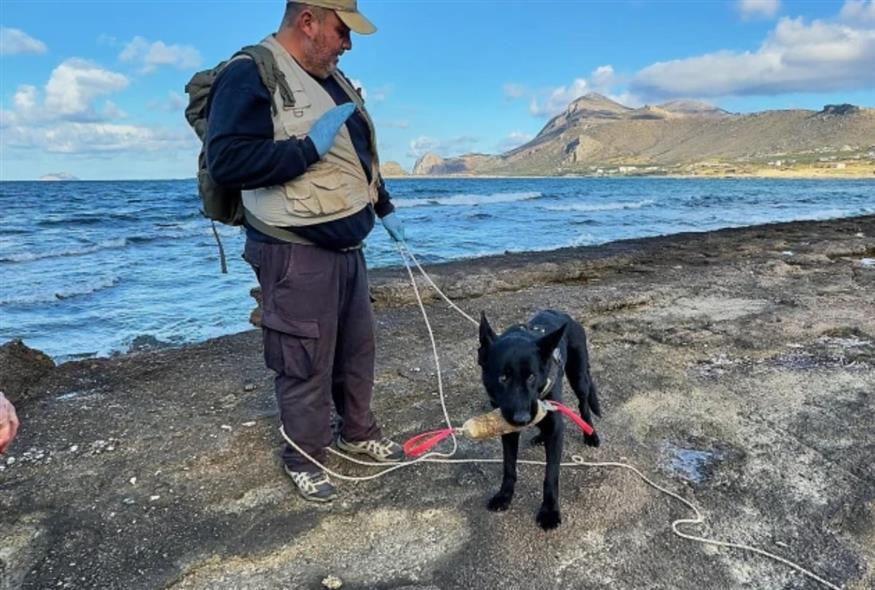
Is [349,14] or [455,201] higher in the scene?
[349,14]

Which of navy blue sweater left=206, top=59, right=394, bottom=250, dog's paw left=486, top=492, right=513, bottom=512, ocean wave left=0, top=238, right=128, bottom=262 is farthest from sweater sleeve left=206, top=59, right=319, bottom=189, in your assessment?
ocean wave left=0, top=238, right=128, bottom=262

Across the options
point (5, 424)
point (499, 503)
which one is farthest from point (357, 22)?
point (499, 503)

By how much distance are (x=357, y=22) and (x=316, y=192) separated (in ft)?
2.64

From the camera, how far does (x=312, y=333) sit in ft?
10.5

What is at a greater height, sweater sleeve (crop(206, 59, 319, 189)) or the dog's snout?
sweater sleeve (crop(206, 59, 319, 189))

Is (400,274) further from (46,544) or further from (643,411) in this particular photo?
(46,544)

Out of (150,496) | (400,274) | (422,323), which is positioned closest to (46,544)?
(150,496)

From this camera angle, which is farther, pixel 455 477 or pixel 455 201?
pixel 455 201

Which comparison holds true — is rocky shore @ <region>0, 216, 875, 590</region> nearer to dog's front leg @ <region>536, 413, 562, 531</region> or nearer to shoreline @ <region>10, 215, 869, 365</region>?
dog's front leg @ <region>536, 413, 562, 531</region>

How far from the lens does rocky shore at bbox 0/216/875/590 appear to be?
2.80 meters

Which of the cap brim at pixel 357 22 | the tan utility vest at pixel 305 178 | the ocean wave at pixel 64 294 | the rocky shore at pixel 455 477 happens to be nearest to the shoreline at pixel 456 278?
the rocky shore at pixel 455 477

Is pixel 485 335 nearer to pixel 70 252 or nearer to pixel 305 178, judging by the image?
pixel 305 178

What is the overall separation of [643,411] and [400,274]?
5.21 m

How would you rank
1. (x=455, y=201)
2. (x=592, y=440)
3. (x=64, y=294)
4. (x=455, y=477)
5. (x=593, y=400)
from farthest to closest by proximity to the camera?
(x=455, y=201)
(x=64, y=294)
(x=593, y=400)
(x=592, y=440)
(x=455, y=477)
